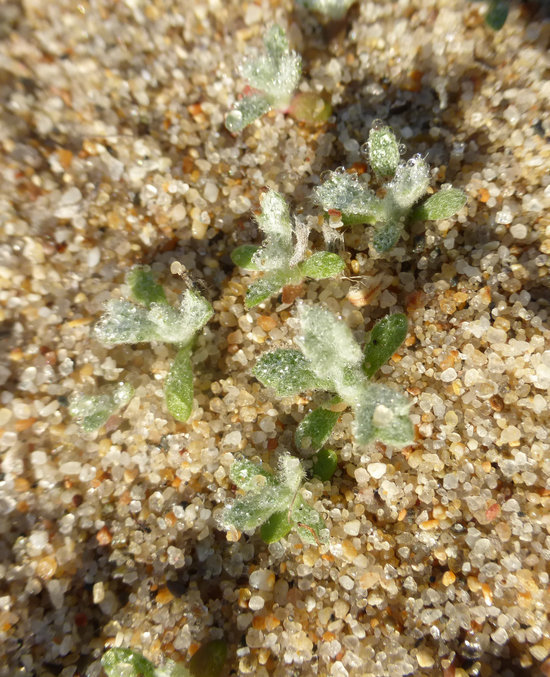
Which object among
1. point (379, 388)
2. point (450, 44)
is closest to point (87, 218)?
point (379, 388)

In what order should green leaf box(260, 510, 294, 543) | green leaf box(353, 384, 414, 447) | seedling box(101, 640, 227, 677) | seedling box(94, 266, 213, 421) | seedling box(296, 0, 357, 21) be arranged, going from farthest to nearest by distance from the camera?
seedling box(296, 0, 357, 21)
seedling box(94, 266, 213, 421)
green leaf box(260, 510, 294, 543)
seedling box(101, 640, 227, 677)
green leaf box(353, 384, 414, 447)

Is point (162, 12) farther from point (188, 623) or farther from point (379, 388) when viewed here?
point (188, 623)

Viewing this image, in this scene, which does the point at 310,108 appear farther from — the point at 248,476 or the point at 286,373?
the point at 248,476

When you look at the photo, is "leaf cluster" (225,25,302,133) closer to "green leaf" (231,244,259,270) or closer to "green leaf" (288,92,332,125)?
"green leaf" (288,92,332,125)

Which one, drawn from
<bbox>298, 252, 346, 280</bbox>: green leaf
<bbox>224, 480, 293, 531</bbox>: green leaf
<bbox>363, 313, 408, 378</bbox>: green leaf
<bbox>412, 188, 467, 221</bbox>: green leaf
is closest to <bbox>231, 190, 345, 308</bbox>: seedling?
<bbox>298, 252, 346, 280</bbox>: green leaf

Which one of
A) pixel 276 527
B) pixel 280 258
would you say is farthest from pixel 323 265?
pixel 276 527
